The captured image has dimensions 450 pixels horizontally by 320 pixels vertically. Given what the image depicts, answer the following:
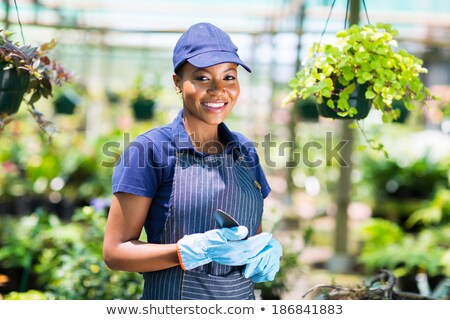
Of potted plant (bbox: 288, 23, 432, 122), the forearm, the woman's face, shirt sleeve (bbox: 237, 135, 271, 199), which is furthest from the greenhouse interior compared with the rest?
the forearm

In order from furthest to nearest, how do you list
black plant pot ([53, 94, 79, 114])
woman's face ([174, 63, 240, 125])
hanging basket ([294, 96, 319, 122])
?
black plant pot ([53, 94, 79, 114]), hanging basket ([294, 96, 319, 122]), woman's face ([174, 63, 240, 125])

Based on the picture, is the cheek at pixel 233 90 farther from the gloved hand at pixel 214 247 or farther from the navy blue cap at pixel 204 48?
the gloved hand at pixel 214 247

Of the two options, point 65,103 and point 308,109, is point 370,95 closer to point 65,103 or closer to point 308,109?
point 308,109

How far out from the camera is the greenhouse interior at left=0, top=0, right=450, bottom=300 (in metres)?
2.24

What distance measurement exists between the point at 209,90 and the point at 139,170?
293 mm

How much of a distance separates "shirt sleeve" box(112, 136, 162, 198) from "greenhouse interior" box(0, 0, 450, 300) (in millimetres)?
372

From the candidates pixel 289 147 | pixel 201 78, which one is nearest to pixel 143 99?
pixel 289 147

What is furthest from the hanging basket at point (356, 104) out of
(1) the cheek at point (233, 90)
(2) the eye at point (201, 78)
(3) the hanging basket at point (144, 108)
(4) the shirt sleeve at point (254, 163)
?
(3) the hanging basket at point (144, 108)

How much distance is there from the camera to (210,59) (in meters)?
1.81

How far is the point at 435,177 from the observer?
640 cm

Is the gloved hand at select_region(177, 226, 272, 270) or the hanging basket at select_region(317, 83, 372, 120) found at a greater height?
the hanging basket at select_region(317, 83, 372, 120)

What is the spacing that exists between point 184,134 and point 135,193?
0.81 ft

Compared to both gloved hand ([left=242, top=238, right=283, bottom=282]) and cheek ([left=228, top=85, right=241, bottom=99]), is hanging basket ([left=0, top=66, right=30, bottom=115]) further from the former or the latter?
gloved hand ([left=242, top=238, right=283, bottom=282])
